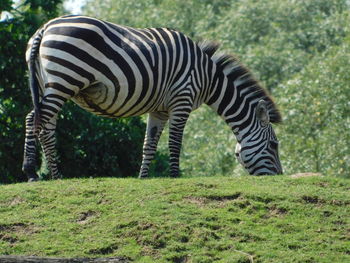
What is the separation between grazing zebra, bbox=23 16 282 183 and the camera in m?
11.4

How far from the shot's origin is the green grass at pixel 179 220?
9.10 meters

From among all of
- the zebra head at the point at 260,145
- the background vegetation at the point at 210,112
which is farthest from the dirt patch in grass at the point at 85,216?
the background vegetation at the point at 210,112

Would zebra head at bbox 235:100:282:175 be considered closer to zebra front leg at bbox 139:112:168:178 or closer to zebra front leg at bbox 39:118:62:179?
zebra front leg at bbox 139:112:168:178

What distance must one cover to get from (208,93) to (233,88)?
0.52 metres

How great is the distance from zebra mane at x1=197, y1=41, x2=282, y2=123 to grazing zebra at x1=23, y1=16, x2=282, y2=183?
18 millimetres

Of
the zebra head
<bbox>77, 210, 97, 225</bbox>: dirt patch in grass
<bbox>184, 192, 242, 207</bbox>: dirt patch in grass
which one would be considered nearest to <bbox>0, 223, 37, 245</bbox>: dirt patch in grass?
<bbox>77, 210, 97, 225</bbox>: dirt patch in grass

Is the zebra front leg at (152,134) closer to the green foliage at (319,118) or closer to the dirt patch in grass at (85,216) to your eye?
the dirt patch in grass at (85,216)

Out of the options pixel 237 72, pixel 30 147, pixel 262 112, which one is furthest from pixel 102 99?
pixel 262 112

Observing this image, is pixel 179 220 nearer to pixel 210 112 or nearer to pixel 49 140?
pixel 49 140

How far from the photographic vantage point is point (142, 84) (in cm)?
1203

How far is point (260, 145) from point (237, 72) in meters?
1.42

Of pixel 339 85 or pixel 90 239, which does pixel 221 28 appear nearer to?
pixel 339 85

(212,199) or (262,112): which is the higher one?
(262,112)

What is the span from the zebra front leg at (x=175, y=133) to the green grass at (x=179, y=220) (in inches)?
58.3
